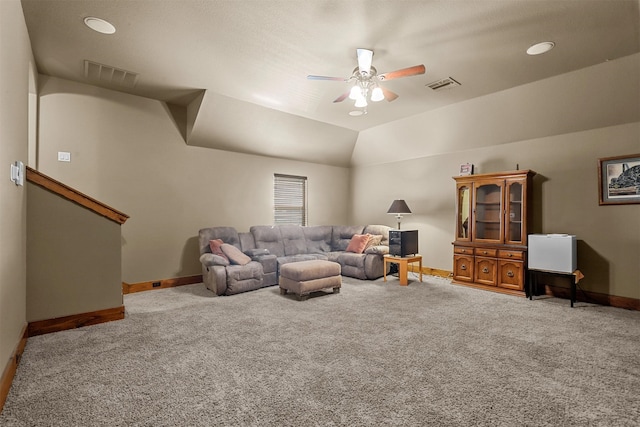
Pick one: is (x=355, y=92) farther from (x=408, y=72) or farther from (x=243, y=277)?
(x=243, y=277)

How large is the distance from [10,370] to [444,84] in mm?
5309

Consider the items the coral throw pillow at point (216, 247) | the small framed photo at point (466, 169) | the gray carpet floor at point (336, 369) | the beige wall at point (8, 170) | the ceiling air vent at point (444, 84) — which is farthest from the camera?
the small framed photo at point (466, 169)

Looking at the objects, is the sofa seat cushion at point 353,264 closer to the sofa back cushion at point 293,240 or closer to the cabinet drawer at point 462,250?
the sofa back cushion at point 293,240

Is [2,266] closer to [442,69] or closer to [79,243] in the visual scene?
[79,243]

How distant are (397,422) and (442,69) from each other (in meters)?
3.86

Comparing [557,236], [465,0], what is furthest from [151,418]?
[557,236]

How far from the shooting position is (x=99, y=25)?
3088 mm

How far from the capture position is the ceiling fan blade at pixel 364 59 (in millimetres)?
3359

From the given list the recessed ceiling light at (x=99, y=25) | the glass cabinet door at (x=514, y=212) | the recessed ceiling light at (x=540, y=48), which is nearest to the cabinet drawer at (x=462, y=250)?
the glass cabinet door at (x=514, y=212)

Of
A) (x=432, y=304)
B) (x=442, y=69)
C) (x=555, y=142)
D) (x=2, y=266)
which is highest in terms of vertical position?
(x=442, y=69)

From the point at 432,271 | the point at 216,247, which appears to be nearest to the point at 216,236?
the point at 216,247

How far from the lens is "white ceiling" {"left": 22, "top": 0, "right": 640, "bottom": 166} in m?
2.80

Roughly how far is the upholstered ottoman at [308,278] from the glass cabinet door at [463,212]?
2.38 metres

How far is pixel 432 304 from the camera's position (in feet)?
13.8
